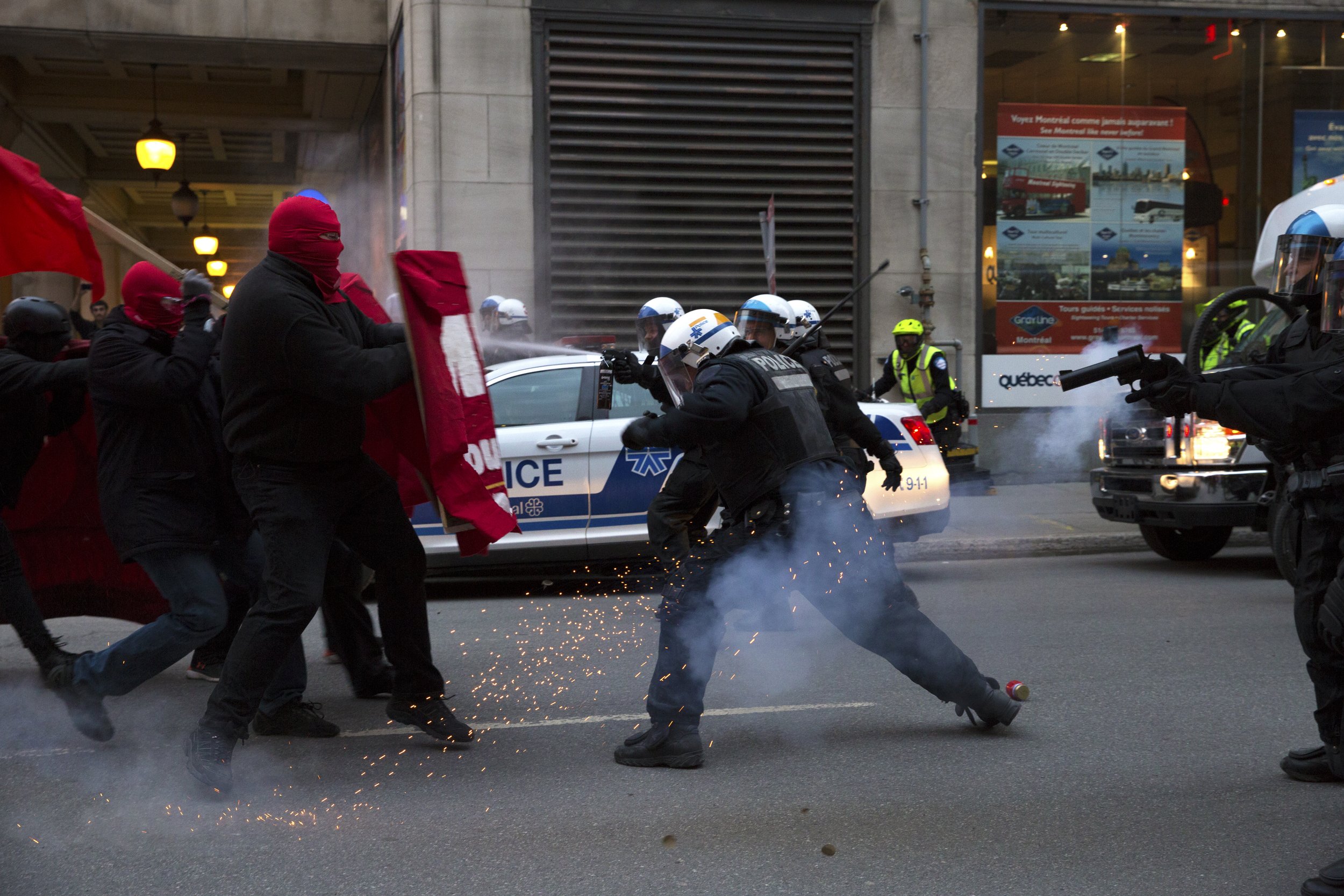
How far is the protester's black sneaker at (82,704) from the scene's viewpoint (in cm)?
467

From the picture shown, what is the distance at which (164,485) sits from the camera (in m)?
4.69

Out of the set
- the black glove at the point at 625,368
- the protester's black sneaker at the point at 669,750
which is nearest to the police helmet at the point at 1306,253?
the protester's black sneaker at the point at 669,750

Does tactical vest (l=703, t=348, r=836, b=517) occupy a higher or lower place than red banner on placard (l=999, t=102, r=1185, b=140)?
lower

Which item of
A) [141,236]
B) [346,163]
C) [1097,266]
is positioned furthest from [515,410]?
[141,236]

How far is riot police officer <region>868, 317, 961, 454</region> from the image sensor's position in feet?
32.9

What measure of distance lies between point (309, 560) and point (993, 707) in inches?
99.7

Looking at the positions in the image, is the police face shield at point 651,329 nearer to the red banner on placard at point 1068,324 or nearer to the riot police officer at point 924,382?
the riot police officer at point 924,382

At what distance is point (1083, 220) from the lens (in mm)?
13969

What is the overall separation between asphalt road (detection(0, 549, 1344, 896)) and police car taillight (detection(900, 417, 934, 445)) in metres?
2.25

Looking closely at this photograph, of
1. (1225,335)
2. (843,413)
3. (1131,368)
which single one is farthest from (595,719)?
(1225,335)

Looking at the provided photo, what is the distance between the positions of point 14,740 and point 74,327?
218 inches

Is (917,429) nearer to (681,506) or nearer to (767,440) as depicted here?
(681,506)

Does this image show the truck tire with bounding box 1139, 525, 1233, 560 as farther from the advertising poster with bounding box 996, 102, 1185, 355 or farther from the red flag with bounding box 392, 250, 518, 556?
the red flag with bounding box 392, 250, 518, 556

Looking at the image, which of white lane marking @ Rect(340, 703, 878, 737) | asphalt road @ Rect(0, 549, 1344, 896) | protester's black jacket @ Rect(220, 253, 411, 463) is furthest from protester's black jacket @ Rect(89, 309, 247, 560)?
white lane marking @ Rect(340, 703, 878, 737)
